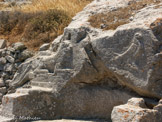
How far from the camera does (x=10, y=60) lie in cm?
771

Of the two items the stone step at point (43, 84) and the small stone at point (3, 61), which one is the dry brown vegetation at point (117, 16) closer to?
the stone step at point (43, 84)

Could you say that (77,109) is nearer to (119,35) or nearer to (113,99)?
(113,99)

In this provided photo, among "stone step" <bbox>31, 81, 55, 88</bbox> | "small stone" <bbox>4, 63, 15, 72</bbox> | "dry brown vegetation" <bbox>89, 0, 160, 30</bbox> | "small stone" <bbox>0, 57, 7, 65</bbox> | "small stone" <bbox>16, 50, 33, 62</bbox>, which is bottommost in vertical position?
"stone step" <bbox>31, 81, 55, 88</bbox>

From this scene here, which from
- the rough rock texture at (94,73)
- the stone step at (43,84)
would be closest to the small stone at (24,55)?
the rough rock texture at (94,73)

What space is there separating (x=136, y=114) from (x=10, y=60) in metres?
5.20

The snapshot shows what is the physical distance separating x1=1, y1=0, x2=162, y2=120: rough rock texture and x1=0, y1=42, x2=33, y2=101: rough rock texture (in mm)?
2224

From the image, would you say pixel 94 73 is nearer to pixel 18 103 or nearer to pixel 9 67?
pixel 18 103

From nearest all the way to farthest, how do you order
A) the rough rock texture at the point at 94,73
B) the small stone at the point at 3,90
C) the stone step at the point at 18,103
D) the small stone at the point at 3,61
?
the rough rock texture at the point at 94,73, the stone step at the point at 18,103, the small stone at the point at 3,90, the small stone at the point at 3,61

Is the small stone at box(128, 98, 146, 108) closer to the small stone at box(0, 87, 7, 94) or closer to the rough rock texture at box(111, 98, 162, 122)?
the rough rock texture at box(111, 98, 162, 122)

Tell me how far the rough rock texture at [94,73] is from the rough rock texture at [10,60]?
2.22 meters

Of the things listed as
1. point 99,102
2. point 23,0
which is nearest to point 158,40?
point 99,102

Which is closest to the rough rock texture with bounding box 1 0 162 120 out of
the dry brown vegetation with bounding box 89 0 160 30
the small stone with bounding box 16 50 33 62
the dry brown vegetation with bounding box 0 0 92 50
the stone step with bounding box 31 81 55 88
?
the stone step with bounding box 31 81 55 88

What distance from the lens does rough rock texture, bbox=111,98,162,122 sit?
3.48m

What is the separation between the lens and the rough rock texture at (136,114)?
11.4ft
